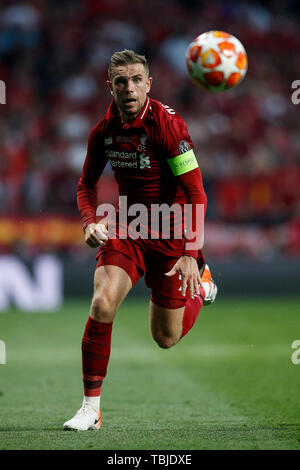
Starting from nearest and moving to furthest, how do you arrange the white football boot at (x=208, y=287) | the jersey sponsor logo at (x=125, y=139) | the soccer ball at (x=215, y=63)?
the jersey sponsor logo at (x=125, y=139), the white football boot at (x=208, y=287), the soccer ball at (x=215, y=63)

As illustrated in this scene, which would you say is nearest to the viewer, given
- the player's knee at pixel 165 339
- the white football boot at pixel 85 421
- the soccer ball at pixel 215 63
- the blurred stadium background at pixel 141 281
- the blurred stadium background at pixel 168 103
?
the white football boot at pixel 85 421

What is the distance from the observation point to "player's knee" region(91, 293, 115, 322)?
4.26 metres

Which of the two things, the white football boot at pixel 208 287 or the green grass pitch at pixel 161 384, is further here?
the white football boot at pixel 208 287

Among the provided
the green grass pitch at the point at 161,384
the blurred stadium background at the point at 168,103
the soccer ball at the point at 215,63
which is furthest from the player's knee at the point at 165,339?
the blurred stadium background at the point at 168,103

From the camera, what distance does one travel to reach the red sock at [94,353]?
4348 mm

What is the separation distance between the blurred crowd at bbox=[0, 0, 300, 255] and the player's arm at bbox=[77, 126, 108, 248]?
640 centimetres

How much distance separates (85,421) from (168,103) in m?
10.6

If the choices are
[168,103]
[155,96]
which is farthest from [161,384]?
[168,103]

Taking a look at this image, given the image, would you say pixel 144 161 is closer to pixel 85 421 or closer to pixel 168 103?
pixel 85 421

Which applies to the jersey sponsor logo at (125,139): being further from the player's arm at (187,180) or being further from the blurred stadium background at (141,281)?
the blurred stadium background at (141,281)

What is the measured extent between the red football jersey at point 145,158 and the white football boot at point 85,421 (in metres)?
1.04

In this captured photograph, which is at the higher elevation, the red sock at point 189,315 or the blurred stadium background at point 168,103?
the blurred stadium background at point 168,103

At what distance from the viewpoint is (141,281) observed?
11461 mm

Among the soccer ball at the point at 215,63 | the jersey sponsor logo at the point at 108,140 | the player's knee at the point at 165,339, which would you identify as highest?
the soccer ball at the point at 215,63
